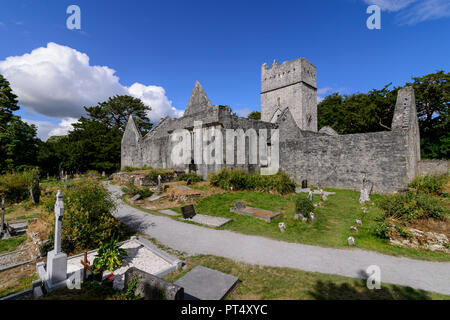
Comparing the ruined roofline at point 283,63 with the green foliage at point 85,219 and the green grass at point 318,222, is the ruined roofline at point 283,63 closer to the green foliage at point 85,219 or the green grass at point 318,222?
the green grass at point 318,222

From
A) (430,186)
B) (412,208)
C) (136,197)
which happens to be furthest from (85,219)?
(430,186)

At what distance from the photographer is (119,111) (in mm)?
43156

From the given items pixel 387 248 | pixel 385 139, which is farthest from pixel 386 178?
pixel 387 248

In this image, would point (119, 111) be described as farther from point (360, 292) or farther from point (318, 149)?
point (360, 292)

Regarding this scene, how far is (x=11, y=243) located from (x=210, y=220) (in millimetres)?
7522

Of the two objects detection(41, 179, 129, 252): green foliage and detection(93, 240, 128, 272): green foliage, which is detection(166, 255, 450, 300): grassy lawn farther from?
Answer: detection(41, 179, 129, 252): green foliage

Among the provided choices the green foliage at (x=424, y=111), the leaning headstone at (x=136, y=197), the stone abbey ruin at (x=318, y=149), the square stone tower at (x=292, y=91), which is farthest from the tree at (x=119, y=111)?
the green foliage at (x=424, y=111)

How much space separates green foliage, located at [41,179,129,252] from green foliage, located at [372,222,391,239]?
27.7ft

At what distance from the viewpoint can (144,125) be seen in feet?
145

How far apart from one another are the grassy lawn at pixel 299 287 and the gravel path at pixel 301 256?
0.32 metres

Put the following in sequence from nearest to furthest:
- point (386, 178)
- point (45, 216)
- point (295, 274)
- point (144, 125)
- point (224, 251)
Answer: point (295, 274) → point (224, 251) → point (45, 216) → point (386, 178) → point (144, 125)

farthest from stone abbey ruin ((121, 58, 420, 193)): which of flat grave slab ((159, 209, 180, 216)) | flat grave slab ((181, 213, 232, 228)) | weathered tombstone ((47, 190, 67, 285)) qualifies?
weathered tombstone ((47, 190, 67, 285))
